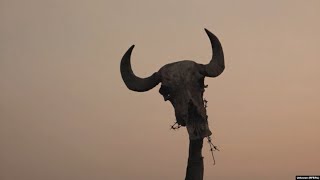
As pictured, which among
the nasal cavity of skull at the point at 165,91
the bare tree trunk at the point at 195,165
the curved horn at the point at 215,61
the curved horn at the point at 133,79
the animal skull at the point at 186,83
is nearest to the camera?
the animal skull at the point at 186,83

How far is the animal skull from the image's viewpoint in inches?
329

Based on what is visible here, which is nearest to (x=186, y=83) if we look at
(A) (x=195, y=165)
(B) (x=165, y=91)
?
(B) (x=165, y=91)

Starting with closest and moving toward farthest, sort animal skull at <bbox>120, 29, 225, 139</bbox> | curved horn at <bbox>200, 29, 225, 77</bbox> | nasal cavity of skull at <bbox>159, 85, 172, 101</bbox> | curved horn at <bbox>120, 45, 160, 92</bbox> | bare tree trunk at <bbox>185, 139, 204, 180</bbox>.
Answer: animal skull at <bbox>120, 29, 225, 139</bbox> → bare tree trunk at <bbox>185, 139, 204, 180</bbox> → nasal cavity of skull at <bbox>159, 85, 172, 101</bbox> → curved horn at <bbox>200, 29, 225, 77</bbox> → curved horn at <bbox>120, 45, 160, 92</bbox>

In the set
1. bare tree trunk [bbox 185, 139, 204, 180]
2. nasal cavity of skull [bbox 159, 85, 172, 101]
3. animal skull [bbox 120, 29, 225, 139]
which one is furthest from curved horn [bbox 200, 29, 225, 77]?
bare tree trunk [bbox 185, 139, 204, 180]

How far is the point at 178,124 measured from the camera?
8523mm

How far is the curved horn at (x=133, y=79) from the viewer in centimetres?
927

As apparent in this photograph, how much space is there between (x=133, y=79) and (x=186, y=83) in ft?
4.47

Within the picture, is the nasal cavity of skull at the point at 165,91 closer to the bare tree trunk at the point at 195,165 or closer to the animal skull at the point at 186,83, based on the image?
the animal skull at the point at 186,83

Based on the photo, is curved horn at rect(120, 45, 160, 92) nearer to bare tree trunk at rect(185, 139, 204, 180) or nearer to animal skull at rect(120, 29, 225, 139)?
animal skull at rect(120, 29, 225, 139)

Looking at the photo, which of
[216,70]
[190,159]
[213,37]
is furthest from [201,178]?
[213,37]

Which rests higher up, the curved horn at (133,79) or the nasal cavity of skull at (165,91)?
the curved horn at (133,79)

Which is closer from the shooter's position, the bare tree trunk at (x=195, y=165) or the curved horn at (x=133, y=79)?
the bare tree trunk at (x=195, y=165)

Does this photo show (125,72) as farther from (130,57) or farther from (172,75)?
(172,75)

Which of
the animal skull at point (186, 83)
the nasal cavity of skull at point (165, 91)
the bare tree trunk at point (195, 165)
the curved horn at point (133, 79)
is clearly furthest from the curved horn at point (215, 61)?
the bare tree trunk at point (195, 165)
